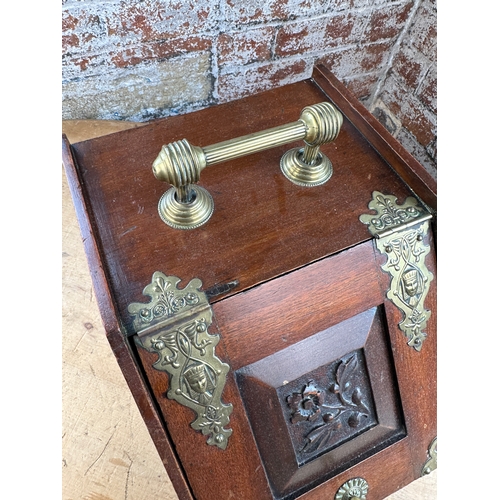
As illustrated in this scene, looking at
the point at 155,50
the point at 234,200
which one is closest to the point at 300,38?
the point at 155,50

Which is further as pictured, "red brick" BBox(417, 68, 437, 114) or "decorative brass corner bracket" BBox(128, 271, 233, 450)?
"red brick" BBox(417, 68, 437, 114)

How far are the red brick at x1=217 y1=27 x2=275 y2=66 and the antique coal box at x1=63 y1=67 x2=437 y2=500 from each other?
0.93ft

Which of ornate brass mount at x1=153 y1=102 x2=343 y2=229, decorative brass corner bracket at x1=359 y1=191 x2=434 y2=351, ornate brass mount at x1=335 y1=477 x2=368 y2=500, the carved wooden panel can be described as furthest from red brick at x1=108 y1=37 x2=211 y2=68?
ornate brass mount at x1=335 y1=477 x2=368 y2=500

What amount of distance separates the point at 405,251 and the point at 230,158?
302mm

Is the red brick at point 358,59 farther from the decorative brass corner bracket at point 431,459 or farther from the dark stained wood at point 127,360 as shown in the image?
the decorative brass corner bracket at point 431,459

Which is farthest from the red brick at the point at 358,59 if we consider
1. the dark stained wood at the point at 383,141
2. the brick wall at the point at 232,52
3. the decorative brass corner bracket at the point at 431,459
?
the decorative brass corner bracket at the point at 431,459

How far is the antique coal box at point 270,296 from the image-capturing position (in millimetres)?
609

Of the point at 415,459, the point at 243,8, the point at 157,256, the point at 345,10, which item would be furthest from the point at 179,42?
the point at 415,459

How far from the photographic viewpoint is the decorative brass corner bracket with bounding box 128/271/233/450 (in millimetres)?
591

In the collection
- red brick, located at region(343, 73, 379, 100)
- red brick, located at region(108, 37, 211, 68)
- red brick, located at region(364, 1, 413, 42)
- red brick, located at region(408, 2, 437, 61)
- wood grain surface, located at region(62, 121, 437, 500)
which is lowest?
wood grain surface, located at region(62, 121, 437, 500)

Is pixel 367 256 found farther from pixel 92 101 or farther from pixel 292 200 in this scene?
pixel 92 101

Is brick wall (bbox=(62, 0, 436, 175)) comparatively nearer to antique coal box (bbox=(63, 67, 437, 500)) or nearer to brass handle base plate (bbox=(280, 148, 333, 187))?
antique coal box (bbox=(63, 67, 437, 500))

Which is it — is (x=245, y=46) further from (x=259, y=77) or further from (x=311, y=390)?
(x=311, y=390)

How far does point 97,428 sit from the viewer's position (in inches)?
32.4
